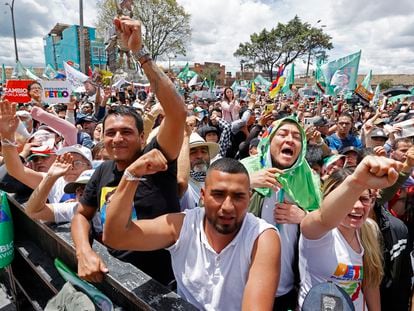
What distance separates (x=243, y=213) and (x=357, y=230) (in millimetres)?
825

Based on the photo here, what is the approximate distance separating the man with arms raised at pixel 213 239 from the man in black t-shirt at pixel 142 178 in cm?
19

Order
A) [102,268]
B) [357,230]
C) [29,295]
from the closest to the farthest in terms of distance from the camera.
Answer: [102,268] < [357,230] < [29,295]

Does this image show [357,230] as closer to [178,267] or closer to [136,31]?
[178,267]

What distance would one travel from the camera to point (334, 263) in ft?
5.77

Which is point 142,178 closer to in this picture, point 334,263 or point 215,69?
point 334,263

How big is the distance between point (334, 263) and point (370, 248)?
30cm

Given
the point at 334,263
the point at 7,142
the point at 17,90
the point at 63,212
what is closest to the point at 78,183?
the point at 63,212

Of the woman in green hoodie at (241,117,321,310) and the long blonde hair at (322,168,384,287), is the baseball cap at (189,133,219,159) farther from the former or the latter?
the long blonde hair at (322,168,384,287)

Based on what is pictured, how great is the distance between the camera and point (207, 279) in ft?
4.96

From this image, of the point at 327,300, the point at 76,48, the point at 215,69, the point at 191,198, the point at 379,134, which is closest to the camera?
the point at 327,300

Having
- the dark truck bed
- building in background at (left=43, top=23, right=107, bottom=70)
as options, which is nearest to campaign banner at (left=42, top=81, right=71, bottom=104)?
the dark truck bed

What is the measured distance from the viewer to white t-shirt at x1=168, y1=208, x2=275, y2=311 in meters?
1.48

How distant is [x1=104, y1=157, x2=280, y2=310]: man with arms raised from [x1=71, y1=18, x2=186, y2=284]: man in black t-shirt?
0.62ft

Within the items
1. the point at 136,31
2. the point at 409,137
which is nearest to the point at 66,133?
the point at 136,31
